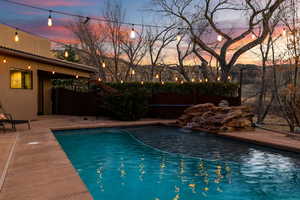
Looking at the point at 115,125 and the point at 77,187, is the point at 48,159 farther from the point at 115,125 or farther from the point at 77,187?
the point at 115,125

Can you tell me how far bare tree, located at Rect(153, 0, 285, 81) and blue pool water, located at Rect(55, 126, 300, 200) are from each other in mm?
10237

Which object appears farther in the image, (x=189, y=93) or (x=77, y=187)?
(x=189, y=93)

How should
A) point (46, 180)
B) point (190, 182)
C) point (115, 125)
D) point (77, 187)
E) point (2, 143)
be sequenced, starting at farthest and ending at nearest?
point (115, 125), point (2, 143), point (190, 182), point (46, 180), point (77, 187)

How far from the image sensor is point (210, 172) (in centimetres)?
588

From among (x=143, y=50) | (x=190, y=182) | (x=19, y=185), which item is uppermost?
(x=143, y=50)

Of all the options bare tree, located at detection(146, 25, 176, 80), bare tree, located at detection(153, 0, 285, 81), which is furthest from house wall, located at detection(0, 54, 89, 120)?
Result: bare tree, located at detection(146, 25, 176, 80)

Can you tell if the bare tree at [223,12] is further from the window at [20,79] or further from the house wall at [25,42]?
the window at [20,79]

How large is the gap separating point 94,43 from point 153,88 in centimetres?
1398

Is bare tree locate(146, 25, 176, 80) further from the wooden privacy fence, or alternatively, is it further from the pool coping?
the pool coping

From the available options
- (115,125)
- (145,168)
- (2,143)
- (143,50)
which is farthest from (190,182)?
(143,50)

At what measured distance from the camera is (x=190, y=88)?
53.9 feet

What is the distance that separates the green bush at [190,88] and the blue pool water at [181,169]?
682cm

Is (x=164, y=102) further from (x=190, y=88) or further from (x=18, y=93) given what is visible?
(x=18, y=93)

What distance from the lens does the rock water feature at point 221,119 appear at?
10586 millimetres
